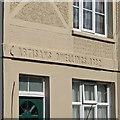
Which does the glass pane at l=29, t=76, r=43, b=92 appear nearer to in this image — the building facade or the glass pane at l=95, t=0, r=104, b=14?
the building facade

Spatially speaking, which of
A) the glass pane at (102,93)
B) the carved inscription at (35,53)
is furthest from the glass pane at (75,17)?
the glass pane at (102,93)

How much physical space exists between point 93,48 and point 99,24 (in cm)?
103

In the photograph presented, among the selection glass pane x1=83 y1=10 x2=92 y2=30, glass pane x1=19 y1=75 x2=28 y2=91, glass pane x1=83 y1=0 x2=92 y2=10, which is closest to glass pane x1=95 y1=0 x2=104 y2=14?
glass pane x1=83 y1=0 x2=92 y2=10

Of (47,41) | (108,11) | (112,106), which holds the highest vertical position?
(108,11)

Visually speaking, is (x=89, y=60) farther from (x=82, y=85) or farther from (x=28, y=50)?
(x=28, y=50)

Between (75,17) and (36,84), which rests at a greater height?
(75,17)

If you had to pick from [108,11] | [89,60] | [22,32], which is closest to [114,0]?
[108,11]

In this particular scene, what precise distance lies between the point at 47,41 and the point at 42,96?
1.44 meters

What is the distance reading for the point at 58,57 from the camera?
12656 mm

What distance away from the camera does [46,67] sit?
12.3m

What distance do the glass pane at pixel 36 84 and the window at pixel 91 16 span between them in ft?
7.35

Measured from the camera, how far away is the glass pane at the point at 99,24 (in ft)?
47.8

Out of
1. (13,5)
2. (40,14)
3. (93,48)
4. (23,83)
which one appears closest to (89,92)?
(93,48)

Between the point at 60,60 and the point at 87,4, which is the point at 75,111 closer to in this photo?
the point at 60,60
